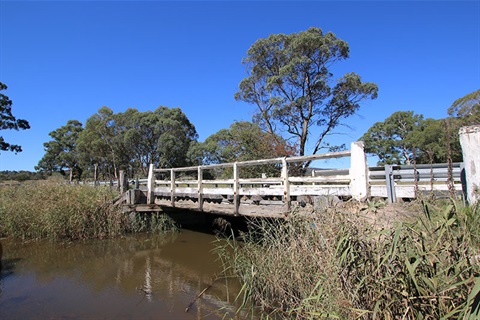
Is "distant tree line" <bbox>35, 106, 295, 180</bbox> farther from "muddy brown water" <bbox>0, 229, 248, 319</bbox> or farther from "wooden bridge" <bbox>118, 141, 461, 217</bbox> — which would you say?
"muddy brown water" <bbox>0, 229, 248, 319</bbox>

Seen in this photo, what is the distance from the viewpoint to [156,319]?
14.1 feet

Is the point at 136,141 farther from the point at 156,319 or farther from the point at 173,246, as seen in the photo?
the point at 156,319

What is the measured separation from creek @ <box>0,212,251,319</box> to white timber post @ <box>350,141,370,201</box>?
283 centimetres

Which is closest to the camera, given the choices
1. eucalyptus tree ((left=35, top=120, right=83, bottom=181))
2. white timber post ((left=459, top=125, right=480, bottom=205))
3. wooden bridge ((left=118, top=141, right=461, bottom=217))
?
white timber post ((left=459, top=125, right=480, bottom=205))

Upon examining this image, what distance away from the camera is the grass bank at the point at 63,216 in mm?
9414

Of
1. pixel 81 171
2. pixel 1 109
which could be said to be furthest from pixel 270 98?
pixel 81 171

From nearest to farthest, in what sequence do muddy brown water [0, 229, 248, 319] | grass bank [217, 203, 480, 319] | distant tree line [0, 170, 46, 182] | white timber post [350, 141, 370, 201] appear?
grass bank [217, 203, 480, 319]
muddy brown water [0, 229, 248, 319]
white timber post [350, 141, 370, 201]
distant tree line [0, 170, 46, 182]

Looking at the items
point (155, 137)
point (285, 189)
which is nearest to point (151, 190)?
point (285, 189)

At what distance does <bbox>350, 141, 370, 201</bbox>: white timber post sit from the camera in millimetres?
5090

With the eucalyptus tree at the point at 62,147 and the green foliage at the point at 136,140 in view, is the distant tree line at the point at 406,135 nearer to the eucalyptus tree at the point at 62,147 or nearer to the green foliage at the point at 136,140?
the green foliage at the point at 136,140

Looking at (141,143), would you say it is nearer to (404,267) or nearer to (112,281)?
(112,281)

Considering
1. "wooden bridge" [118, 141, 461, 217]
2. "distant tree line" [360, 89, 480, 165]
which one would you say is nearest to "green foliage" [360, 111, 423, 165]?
"distant tree line" [360, 89, 480, 165]

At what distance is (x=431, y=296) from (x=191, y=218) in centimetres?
1090

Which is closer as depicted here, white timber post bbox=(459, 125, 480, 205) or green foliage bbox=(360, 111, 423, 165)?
white timber post bbox=(459, 125, 480, 205)
